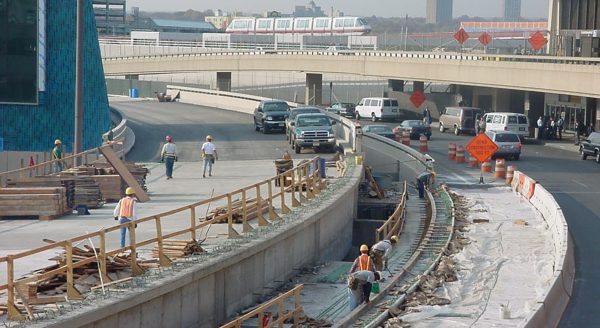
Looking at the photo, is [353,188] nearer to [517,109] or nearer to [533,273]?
[533,273]

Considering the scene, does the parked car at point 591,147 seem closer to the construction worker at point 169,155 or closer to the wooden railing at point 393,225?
the wooden railing at point 393,225

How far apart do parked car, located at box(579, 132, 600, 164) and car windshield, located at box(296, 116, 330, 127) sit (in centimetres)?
1357

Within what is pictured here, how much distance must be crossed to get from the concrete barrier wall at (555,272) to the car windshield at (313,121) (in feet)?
38.7

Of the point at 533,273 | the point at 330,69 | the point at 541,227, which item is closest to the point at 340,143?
the point at 541,227

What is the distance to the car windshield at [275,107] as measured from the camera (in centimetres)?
5512

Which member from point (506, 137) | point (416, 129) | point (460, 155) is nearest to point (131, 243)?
point (460, 155)

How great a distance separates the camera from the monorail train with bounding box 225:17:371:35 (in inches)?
5335

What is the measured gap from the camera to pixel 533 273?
2423 cm

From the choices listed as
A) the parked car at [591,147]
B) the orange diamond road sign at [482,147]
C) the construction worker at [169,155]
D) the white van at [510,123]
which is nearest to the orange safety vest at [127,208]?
the construction worker at [169,155]

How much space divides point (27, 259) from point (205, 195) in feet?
38.0

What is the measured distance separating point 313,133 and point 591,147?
15026 millimetres

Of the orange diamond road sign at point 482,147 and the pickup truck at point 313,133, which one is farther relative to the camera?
the pickup truck at point 313,133

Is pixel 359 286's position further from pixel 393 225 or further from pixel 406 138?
pixel 406 138

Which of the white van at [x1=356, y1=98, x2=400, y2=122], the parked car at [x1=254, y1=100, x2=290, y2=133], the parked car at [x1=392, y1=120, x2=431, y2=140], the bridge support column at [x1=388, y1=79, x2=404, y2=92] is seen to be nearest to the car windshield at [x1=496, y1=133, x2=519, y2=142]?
the parked car at [x1=254, y1=100, x2=290, y2=133]
